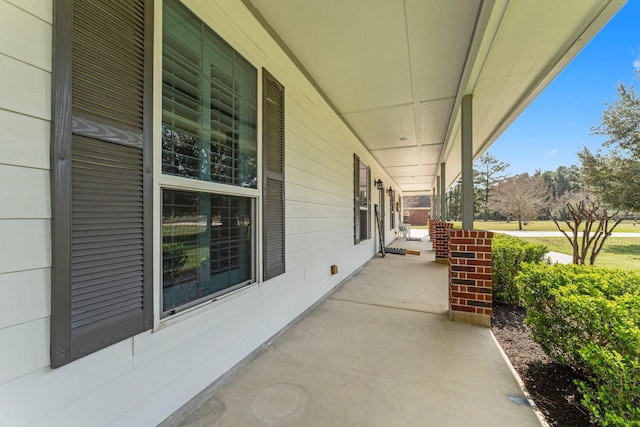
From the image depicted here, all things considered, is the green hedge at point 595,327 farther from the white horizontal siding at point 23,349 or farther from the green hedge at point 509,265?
the white horizontal siding at point 23,349

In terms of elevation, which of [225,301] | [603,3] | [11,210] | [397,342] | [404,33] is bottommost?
[397,342]

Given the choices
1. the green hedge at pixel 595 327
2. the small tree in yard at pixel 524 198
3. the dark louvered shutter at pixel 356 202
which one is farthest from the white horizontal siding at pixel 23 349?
the small tree in yard at pixel 524 198

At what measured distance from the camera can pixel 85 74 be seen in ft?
3.81

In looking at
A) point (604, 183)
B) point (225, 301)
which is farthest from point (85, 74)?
point (604, 183)

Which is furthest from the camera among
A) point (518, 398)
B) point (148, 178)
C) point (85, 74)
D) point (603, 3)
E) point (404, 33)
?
point (404, 33)

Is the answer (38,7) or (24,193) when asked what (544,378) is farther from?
(38,7)

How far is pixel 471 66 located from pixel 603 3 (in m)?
1.02

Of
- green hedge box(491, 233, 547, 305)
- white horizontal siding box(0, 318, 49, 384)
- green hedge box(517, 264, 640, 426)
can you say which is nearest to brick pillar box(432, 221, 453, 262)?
green hedge box(491, 233, 547, 305)

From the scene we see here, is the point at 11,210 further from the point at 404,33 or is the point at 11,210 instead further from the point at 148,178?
the point at 404,33

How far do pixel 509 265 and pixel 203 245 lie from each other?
396cm

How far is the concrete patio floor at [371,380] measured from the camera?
165cm

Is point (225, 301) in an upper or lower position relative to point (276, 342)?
upper

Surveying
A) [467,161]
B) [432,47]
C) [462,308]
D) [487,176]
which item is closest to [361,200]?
[467,161]

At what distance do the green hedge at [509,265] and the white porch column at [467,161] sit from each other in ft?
2.62
